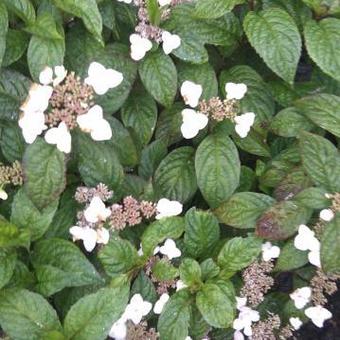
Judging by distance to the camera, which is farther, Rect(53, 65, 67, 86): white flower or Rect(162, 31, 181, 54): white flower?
Rect(162, 31, 181, 54): white flower

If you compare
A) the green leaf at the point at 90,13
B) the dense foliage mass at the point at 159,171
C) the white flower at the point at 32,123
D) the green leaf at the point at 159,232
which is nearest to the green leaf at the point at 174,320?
the dense foliage mass at the point at 159,171

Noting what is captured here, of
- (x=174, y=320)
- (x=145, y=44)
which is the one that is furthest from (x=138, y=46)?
(x=174, y=320)

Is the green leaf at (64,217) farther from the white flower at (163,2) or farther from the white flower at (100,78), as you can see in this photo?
the white flower at (163,2)

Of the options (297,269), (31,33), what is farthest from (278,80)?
(31,33)

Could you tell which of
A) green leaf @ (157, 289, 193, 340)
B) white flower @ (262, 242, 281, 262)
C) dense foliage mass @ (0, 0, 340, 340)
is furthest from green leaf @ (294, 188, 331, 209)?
green leaf @ (157, 289, 193, 340)

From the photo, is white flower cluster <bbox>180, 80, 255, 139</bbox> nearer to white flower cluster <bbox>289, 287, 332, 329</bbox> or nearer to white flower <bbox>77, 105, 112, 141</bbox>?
white flower <bbox>77, 105, 112, 141</bbox>

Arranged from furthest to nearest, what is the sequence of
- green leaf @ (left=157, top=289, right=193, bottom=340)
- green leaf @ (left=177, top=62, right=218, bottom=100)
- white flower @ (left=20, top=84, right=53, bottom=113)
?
green leaf @ (left=177, top=62, right=218, bottom=100) < green leaf @ (left=157, top=289, right=193, bottom=340) < white flower @ (left=20, top=84, right=53, bottom=113)

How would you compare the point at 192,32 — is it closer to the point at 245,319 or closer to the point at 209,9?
the point at 209,9
